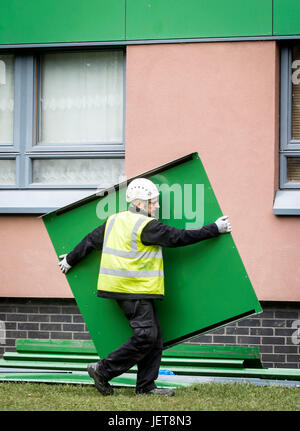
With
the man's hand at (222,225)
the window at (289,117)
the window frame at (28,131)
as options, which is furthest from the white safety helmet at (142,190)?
the window frame at (28,131)

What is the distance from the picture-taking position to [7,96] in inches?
355

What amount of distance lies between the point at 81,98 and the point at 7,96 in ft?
2.84

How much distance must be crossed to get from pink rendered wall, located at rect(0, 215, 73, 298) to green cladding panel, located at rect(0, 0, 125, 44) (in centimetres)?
203

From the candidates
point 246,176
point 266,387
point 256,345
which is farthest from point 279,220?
point 266,387

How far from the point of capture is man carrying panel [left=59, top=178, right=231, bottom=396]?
6.13 meters

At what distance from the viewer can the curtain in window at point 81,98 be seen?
29.0 ft

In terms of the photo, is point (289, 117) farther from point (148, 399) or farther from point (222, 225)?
point (148, 399)

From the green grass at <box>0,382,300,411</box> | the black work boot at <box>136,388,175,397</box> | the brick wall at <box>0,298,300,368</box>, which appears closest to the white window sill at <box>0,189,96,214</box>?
the brick wall at <box>0,298,300,368</box>

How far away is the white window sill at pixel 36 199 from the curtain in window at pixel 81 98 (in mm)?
646

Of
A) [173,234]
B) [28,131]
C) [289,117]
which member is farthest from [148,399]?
[28,131]

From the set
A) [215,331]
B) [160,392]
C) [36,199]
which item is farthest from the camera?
[36,199]

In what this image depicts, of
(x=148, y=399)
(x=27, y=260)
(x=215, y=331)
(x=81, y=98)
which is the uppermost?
(x=81, y=98)

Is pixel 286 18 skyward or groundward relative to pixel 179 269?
skyward
